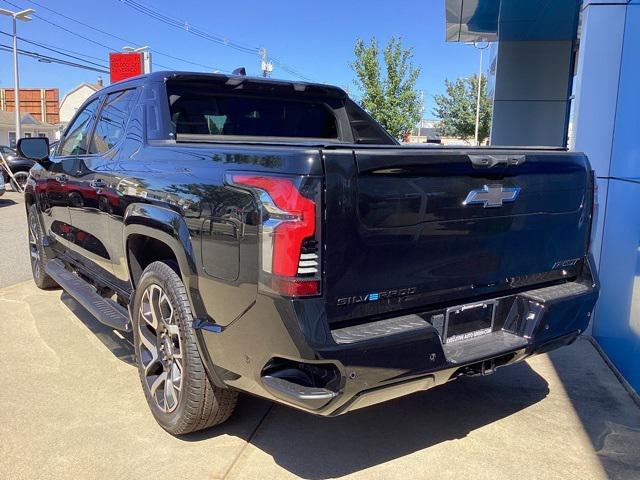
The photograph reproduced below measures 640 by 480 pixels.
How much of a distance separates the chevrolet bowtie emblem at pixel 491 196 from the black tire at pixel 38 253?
4.69 meters

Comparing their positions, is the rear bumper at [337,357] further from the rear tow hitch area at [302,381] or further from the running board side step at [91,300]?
the running board side step at [91,300]

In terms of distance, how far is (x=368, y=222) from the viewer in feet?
8.06

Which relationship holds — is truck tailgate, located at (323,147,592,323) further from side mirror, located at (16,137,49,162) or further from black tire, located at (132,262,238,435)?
side mirror, located at (16,137,49,162)

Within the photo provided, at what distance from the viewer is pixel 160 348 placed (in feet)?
11.0

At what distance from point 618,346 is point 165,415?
10.6 ft

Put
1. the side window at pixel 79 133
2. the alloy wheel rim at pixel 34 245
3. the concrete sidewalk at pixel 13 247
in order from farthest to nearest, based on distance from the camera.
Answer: the concrete sidewalk at pixel 13 247, the alloy wheel rim at pixel 34 245, the side window at pixel 79 133

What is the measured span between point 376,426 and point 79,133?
3588 mm

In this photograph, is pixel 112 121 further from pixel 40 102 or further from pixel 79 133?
pixel 40 102

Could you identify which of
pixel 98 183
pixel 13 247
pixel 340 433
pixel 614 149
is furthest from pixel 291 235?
pixel 13 247

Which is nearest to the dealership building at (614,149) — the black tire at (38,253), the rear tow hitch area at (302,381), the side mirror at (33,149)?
the rear tow hitch area at (302,381)

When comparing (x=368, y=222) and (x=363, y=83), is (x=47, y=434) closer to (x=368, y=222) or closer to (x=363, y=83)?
(x=368, y=222)

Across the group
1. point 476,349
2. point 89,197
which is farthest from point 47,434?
point 476,349

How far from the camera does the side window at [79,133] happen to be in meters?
4.95

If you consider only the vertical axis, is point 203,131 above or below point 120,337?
above
